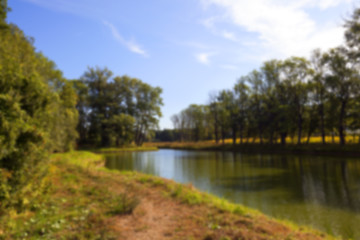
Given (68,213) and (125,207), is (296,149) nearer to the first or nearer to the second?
(125,207)

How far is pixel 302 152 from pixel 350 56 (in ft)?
44.3

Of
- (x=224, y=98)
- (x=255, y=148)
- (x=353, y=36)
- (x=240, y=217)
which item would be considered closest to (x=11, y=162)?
(x=240, y=217)

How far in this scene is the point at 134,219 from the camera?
5.92 meters

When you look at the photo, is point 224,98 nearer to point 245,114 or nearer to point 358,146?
point 245,114

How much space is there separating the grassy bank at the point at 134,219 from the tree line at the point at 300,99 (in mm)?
25821

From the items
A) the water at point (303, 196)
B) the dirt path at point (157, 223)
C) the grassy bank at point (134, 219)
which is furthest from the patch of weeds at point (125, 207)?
the water at point (303, 196)

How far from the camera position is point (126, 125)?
1837 inches

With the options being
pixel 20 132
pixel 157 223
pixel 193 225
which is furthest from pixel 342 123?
pixel 20 132

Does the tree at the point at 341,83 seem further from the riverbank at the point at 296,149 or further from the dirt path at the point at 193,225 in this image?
the dirt path at the point at 193,225

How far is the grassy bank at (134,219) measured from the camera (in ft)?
16.2

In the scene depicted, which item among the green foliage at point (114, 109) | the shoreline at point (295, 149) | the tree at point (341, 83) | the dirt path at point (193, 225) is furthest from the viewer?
the green foliage at point (114, 109)

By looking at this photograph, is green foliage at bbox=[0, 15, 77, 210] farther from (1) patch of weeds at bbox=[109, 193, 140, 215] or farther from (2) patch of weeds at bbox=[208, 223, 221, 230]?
(2) patch of weeds at bbox=[208, 223, 221, 230]

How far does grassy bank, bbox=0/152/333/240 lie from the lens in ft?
16.2

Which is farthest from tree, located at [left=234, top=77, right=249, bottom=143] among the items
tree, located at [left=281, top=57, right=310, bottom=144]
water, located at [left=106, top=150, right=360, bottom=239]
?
water, located at [left=106, top=150, right=360, bottom=239]
